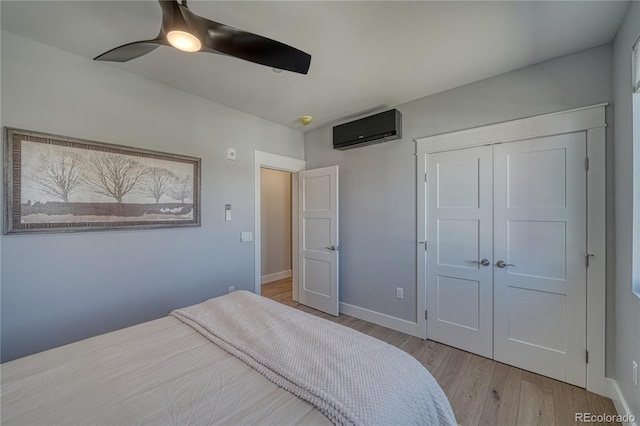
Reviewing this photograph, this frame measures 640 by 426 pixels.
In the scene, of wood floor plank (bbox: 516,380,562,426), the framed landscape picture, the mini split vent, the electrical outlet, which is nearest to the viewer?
wood floor plank (bbox: 516,380,562,426)

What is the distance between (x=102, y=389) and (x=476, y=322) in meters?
2.73

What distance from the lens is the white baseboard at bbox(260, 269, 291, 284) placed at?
4867 millimetres

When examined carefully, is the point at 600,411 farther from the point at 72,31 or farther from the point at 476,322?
the point at 72,31

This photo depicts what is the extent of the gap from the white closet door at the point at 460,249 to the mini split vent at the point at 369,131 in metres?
0.51

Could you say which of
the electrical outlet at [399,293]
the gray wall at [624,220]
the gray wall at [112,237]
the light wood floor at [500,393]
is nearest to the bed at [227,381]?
the gray wall at [112,237]

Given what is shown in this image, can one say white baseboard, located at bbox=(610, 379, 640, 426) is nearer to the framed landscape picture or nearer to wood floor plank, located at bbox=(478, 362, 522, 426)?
wood floor plank, located at bbox=(478, 362, 522, 426)

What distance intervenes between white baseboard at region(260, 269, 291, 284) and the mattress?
3.57 m

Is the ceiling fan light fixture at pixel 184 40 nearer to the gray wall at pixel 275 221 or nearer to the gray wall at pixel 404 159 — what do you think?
the gray wall at pixel 404 159

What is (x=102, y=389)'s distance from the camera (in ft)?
3.27

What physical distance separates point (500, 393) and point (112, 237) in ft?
10.7

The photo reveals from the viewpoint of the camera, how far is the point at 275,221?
5.14m

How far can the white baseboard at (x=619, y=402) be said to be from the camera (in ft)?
5.00

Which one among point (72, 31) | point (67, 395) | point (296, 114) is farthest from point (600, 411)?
point (72, 31)

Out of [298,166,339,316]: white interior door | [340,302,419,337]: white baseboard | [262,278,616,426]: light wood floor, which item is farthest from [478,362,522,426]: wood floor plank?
[298,166,339,316]: white interior door
